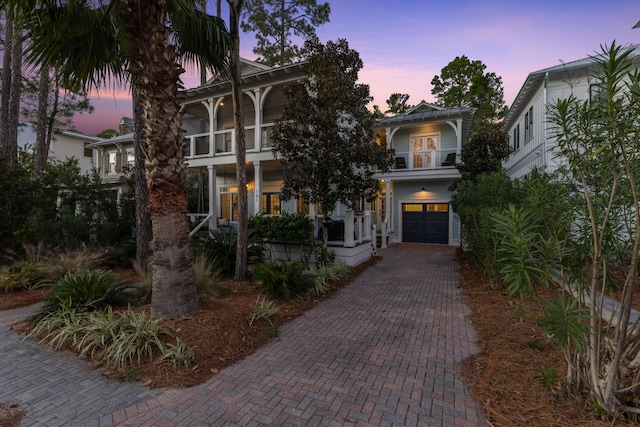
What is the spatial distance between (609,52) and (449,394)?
3179 mm

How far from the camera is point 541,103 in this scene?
10.7 m

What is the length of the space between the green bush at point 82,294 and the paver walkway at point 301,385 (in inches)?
23.8

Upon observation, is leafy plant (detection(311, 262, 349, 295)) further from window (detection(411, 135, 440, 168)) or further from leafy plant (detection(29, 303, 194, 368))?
window (detection(411, 135, 440, 168))

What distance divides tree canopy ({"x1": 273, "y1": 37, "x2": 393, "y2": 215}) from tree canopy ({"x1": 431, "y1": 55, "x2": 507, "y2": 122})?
17.6m

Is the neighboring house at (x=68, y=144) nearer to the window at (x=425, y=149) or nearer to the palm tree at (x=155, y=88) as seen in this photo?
the palm tree at (x=155, y=88)

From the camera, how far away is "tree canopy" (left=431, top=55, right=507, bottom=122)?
22781mm

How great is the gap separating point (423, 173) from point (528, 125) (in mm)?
4683

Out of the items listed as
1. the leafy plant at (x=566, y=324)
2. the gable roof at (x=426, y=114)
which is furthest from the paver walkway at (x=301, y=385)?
the gable roof at (x=426, y=114)

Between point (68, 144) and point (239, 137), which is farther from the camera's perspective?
point (68, 144)

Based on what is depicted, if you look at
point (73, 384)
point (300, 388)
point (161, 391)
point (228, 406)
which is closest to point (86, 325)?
point (73, 384)

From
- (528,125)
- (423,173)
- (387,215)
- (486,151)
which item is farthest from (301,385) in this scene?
(528,125)

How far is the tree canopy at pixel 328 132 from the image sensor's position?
8.05 metres

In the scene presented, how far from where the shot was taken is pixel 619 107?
2.07 m

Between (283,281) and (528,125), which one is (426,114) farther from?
(283,281)
